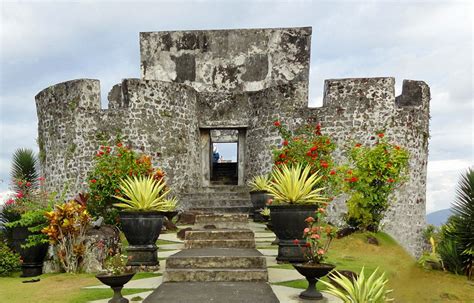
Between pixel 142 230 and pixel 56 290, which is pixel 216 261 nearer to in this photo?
pixel 142 230

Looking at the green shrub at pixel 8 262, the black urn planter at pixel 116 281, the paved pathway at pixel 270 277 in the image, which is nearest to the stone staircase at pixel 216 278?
the paved pathway at pixel 270 277

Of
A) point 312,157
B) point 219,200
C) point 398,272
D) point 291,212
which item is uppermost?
point 312,157

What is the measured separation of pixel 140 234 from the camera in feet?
21.3

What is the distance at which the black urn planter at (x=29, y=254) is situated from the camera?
758 cm

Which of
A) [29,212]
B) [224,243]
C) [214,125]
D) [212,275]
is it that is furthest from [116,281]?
[214,125]

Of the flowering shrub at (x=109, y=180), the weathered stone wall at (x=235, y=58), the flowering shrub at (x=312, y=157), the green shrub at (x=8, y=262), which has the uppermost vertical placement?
the weathered stone wall at (x=235, y=58)

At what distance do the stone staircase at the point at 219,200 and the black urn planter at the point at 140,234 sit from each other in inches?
228

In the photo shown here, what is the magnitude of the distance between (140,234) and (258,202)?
5.41 m

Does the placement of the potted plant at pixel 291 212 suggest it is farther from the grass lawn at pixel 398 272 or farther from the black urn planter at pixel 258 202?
the black urn planter at pixel 258 202

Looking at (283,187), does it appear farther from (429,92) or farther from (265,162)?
(429,92)

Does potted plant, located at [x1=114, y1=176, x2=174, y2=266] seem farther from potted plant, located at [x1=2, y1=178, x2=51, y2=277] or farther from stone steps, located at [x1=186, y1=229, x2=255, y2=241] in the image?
potted plant, located at [x1=2, y1=178, x2=51, y2=277]

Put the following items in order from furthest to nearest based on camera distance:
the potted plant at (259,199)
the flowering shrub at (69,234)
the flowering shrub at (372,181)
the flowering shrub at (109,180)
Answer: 1. the potted plant at (259,199)
2. the flowering shrub at (372,181)
3. the flowering shrub at (109,180)
4. the flowering shrub at (69,234)

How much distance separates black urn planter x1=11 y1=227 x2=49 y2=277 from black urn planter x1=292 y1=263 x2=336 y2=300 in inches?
200

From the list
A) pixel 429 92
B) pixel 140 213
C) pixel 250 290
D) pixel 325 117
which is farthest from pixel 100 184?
pixel 429 92
